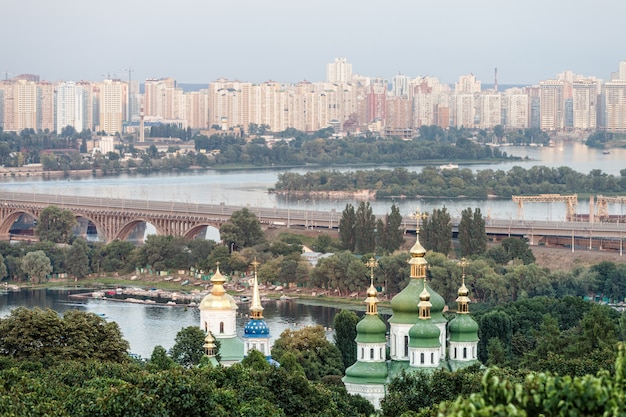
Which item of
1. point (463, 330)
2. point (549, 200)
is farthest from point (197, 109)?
point (463, 330)

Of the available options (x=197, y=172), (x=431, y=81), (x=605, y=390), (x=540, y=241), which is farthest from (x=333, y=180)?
(x=431, y=81)

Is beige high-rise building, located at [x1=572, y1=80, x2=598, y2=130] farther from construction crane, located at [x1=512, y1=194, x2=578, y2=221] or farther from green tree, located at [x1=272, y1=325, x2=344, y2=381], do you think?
green tree, located at [x1=272, y1=325, x2=344, y2=381]

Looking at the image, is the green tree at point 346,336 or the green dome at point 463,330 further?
the green tree at point 346,336

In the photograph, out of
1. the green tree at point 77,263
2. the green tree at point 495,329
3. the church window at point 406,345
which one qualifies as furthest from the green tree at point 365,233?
the church window at point 406,345

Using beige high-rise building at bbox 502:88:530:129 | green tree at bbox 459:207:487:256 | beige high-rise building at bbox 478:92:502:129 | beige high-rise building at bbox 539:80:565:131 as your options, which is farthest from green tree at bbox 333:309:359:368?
beige high-rise building at bbox 478:92:502:129

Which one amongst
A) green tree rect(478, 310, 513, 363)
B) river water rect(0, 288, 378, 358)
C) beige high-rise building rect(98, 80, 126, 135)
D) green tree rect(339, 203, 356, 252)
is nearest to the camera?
green tree rect(478, 310, 513, 363)

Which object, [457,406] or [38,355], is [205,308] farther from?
[457,406]

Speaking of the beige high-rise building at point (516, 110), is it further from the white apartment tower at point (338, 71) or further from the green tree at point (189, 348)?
the green tree at point (189, 348)
